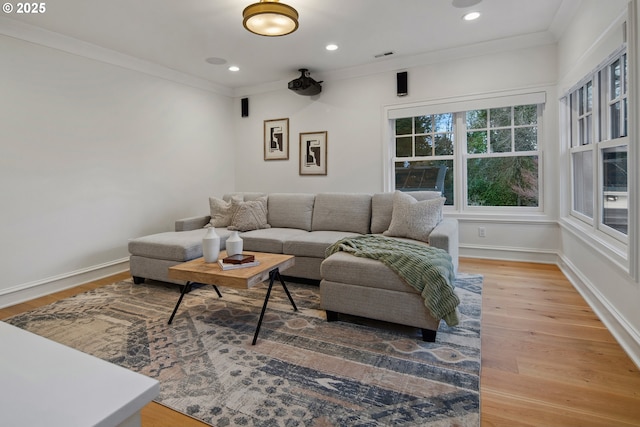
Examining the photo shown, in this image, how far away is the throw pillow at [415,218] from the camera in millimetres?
3141

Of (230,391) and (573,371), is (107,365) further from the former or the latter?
(573,371)

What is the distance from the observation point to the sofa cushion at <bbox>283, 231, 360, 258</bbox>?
325 centimetres

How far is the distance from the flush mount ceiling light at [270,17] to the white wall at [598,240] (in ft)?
6.93

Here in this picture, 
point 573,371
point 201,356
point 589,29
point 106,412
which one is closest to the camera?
point 106,412

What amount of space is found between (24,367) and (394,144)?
456cm

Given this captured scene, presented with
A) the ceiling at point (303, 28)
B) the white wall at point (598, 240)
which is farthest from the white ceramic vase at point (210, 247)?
the white wall at point (598, 240)

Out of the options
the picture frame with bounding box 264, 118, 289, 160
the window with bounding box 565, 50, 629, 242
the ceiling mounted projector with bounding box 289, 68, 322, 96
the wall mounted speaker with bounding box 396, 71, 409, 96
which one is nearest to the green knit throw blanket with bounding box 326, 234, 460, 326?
the window with bounding box 565, 50, 629, 242

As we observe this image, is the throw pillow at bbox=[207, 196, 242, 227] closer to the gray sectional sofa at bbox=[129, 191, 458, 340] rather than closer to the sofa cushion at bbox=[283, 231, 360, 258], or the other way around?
the gray sectional sofa at bbox=[129, 191, 458, 340]

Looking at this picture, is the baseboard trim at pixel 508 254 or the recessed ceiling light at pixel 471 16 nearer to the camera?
the recessed ceiling light at pixel 471 16

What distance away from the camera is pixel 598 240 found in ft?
8.36

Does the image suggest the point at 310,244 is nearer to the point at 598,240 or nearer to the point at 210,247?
the point at 210,247

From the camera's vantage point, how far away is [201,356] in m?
2.05

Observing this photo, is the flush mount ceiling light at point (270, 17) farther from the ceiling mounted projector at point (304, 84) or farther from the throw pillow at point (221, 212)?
the throw pillow at point (221, 212)

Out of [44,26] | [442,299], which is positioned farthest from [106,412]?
[44,26]
